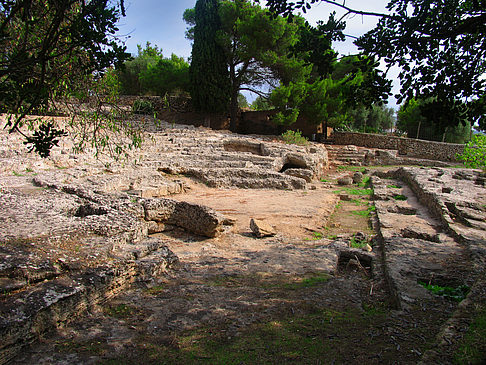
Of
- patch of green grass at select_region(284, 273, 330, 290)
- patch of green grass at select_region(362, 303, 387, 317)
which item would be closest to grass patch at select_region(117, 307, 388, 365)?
patch of green grass at select_region(362, 303, 387, 317)

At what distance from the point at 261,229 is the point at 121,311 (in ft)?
11.6

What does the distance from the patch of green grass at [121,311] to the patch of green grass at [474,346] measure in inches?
96.6

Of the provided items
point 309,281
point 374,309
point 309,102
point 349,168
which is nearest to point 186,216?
point 309,281

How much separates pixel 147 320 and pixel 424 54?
11.8 ft

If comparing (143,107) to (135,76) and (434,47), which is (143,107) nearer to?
(135,76)

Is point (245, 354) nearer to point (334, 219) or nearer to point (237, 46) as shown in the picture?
point (334, 219)

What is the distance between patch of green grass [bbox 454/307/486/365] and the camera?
1956mm

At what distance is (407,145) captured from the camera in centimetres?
2503

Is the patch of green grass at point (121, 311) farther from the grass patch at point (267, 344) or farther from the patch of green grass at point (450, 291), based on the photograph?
the patch of green grass at point (450, 291)

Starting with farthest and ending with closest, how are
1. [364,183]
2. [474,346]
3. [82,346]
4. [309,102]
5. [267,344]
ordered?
[309,102]
[364,183]
[267,344]
[82,346]
[474,346]

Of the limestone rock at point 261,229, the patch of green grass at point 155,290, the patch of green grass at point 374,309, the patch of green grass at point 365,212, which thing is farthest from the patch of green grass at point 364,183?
the patch of green grass at point 155,290

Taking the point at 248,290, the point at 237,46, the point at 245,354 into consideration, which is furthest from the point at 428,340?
the point at 237,46

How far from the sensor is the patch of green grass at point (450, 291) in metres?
3.22

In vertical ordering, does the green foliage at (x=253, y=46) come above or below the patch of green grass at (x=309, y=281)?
above
